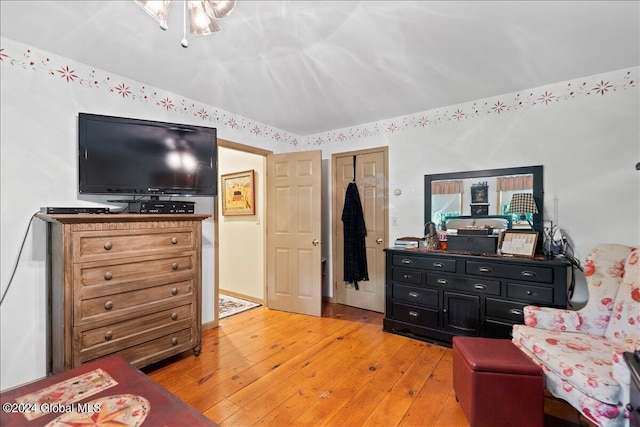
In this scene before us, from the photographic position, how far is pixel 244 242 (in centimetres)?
420

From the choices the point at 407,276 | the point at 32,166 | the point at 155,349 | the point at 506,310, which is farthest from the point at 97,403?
the point at 506,310

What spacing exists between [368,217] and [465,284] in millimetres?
1435

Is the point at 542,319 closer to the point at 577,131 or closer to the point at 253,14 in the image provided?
the point at 577,131

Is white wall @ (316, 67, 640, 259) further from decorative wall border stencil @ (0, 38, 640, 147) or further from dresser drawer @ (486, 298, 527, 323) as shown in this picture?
dresser drawer @ (486, 298, 527, 323)

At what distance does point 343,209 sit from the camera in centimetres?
376

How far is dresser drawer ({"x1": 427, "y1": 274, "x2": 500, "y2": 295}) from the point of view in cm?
241

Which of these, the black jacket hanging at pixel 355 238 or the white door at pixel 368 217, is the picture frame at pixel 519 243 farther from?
the black jacket hanging at pixel 355 238

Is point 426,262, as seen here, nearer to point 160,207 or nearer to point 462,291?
point 462,291

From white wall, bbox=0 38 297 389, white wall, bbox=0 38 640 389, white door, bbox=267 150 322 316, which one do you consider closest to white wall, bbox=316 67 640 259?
white wall, bbox=0 38 640 389

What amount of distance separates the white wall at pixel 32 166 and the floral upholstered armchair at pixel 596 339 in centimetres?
332

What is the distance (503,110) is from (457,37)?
128cm

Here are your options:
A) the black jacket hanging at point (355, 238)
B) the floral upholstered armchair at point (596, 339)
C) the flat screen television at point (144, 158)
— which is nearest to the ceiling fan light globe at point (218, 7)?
the flat screen television at point (144, 158)

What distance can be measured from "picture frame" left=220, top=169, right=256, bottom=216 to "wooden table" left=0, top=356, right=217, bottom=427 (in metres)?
2.92

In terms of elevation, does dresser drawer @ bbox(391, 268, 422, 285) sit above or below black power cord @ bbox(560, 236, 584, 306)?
below
